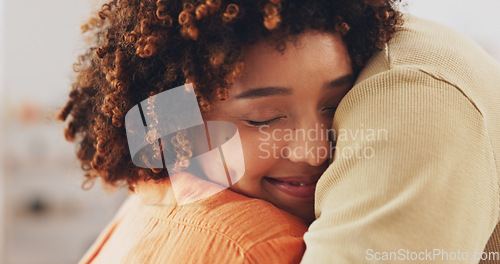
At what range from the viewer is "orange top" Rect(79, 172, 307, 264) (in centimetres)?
65

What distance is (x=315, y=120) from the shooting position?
70 centimetres

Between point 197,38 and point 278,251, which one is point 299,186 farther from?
point 197,38

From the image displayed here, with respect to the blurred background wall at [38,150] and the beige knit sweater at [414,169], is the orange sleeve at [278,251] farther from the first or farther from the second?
the blurred background wall at [38,150]

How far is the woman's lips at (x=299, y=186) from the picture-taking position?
77 centimetres

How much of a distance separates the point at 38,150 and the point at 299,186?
2.01 m

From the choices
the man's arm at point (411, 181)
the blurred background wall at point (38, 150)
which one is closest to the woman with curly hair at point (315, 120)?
the man's arm at point (411, 181)

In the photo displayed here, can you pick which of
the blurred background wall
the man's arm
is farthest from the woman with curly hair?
the blurred background wall

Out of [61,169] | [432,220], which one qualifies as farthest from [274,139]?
[61,169]

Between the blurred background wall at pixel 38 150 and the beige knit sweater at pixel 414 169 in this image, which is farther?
the blurred background wall at pixel 38 150

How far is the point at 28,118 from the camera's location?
237cm

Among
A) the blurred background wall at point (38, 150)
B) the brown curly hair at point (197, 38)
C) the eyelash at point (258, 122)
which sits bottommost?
the blurred background wall at point (38, 150)

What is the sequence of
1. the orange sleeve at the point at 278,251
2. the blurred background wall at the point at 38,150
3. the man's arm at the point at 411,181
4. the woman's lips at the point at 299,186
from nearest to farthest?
→ the man's arm at the point at 411,181, the orange sleeve at the point at 278,251, the woman's lips at the point at 299,186, the blurred background wall at the point at 38,150

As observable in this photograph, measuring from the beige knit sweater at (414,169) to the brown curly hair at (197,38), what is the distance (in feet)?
0.33

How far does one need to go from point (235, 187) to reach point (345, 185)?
25 cm
